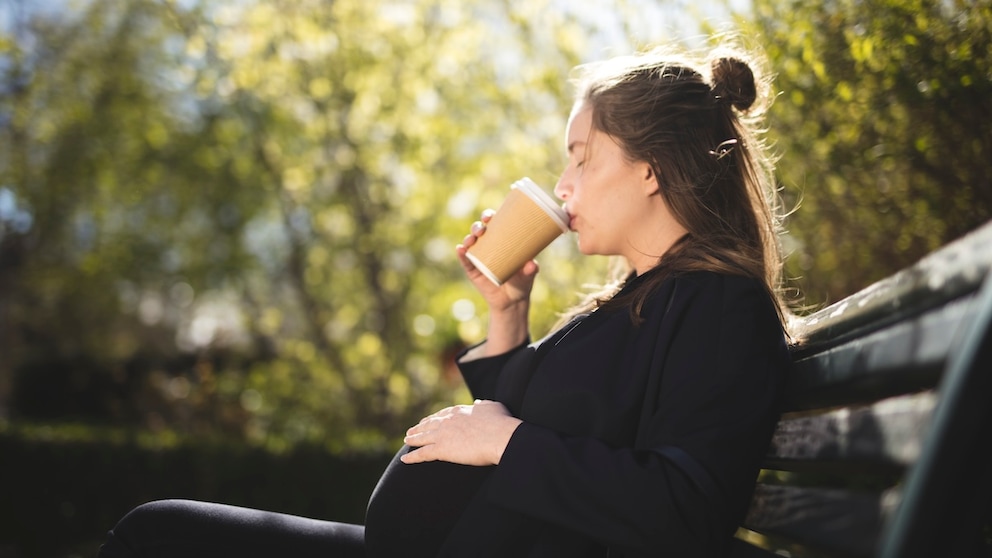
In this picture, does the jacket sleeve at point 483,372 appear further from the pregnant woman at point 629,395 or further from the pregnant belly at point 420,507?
the pregnant belly at point 420,507

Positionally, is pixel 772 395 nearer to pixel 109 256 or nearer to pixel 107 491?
pixel 107 491

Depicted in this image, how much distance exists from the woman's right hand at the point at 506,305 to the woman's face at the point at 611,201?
516 millimetres

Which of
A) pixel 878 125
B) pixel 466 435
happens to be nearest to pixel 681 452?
pixel 466 435

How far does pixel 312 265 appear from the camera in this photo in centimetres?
884

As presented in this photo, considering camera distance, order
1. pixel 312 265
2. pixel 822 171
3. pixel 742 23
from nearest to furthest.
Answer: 1. pixel 742 23
2. pixel 822 171
3. pixel 312 265

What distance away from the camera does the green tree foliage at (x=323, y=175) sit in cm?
708

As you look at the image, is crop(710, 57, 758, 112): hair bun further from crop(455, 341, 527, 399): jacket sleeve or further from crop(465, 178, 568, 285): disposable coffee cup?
crop(455, 341, 527, 399): jacket sleeve

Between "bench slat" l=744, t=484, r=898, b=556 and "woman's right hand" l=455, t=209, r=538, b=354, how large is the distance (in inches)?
40.9

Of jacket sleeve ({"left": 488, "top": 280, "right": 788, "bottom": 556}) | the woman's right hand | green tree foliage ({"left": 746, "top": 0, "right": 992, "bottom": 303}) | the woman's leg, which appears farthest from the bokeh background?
the woman's leg

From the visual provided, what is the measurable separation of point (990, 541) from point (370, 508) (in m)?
1.27

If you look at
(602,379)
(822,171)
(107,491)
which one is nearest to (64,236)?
(107,491)

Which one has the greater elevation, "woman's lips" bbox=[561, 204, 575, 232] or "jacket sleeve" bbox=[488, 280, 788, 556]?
"woman's lips" bbox=[561, 204, 575, 232]

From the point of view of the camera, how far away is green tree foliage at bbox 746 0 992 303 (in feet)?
7.92

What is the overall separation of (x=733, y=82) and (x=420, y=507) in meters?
1.16
